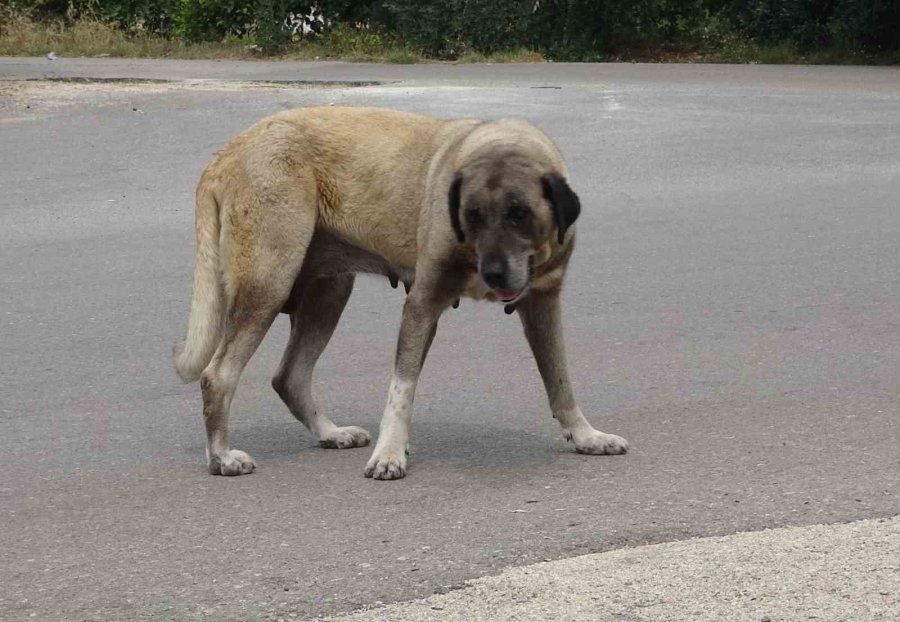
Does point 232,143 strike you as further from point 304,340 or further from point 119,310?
point 119,310

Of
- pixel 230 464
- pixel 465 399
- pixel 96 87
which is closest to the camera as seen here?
pixel 230 464

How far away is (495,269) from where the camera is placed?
5.14 m

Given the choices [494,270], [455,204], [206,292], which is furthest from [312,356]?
[494,270]

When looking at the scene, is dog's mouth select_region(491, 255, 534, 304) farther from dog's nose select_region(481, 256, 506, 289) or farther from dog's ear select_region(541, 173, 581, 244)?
dog's ear select_region(541, 173, 581, 244)

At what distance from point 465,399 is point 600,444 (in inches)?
42.0

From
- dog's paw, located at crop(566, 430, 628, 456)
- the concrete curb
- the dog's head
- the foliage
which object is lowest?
the foliage

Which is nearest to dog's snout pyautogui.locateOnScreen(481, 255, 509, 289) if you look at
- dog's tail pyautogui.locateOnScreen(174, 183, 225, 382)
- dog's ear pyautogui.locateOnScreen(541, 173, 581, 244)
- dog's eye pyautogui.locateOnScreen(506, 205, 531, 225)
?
dog's eye pyautogui.locateOnScreen(506, 205, 531, 225)

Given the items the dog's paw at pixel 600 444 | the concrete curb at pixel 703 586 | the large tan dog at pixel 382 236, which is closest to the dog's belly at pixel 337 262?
the large tan dog at pixel 382 236

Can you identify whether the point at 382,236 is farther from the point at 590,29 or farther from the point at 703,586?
the point at 590,29

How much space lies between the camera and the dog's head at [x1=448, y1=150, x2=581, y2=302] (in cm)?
518

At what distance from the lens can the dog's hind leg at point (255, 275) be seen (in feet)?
18.5

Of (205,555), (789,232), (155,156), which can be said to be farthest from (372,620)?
(155,156)

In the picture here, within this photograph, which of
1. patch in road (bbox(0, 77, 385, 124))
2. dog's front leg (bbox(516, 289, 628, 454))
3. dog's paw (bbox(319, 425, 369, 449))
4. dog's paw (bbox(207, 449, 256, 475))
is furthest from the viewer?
patch in road (bbox(0, 77, 385, 124))

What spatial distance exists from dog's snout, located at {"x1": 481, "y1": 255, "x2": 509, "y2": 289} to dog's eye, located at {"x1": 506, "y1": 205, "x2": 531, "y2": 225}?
0.48 ft
